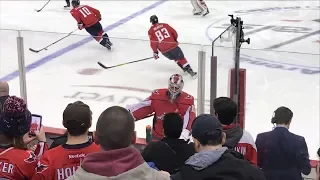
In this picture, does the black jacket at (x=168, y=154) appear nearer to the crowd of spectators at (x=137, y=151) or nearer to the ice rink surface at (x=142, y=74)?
the crowd of spectators at (x=137, y=151)

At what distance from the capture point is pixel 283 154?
2191 millimetres

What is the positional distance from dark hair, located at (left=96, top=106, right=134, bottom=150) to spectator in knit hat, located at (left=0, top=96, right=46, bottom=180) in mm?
421

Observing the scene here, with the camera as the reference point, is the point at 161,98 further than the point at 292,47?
No

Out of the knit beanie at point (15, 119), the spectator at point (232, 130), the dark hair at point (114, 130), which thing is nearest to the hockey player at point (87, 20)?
the spectator at point (232, 130)

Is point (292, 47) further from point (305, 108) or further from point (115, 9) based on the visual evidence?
point (115, 9)

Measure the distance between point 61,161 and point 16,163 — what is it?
0.13 meters

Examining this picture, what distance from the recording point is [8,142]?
1.70m

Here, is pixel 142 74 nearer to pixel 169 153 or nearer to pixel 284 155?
pixel 284 155

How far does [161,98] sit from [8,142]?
1402 millimetres

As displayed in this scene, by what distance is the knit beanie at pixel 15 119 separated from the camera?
1696mm

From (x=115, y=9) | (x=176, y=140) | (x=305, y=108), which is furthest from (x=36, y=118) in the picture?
(x=115, y=9)

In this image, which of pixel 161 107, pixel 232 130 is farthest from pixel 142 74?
pixel 232 130

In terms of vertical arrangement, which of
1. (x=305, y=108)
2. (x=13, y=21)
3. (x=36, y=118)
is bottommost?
(x=305, y=108)

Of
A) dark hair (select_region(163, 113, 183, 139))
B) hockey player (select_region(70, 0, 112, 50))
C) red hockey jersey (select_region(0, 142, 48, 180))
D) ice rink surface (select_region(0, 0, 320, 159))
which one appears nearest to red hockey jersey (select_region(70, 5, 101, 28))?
hockey player (select_region(70, 0, 112, 50))
